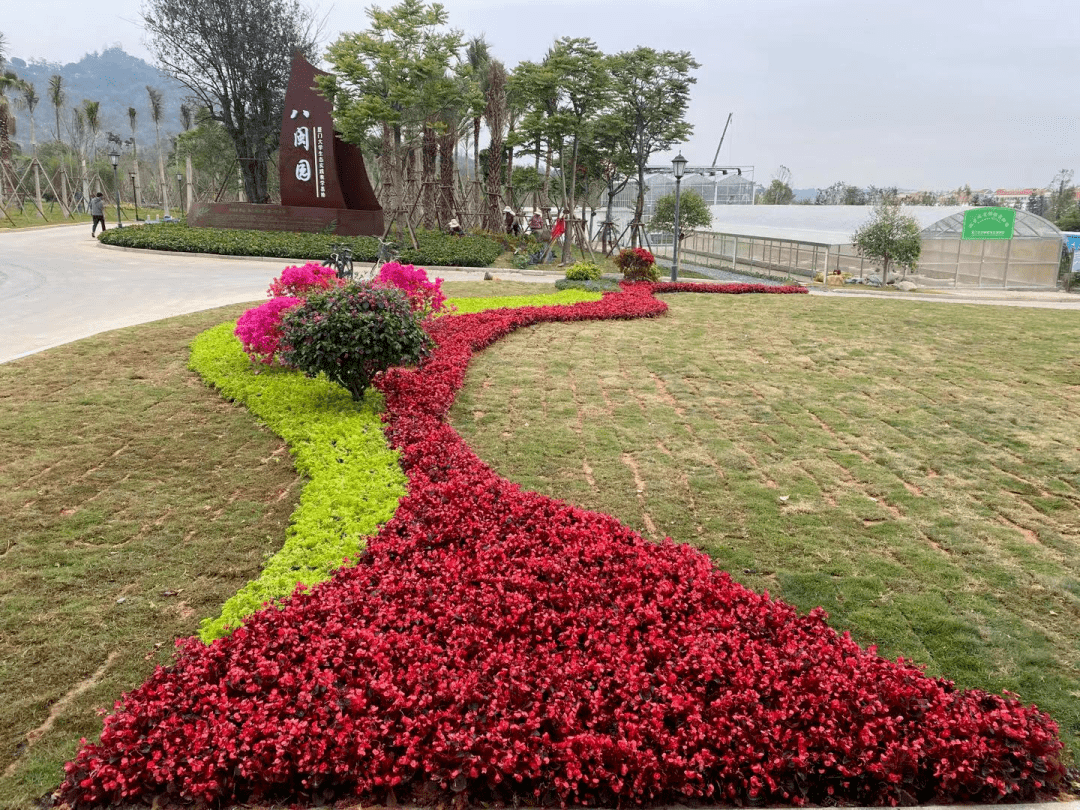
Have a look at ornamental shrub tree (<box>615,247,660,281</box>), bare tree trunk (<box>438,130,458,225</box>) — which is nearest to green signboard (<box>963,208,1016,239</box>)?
ornamental shrub tree (<box>615,247,660,281</box>)

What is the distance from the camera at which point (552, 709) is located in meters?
2.79

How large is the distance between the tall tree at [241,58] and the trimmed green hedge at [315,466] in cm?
2461

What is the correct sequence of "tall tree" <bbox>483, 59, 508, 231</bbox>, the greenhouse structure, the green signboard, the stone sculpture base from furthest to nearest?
1. "tall tree" <bbox>483, 59, 508, 231</bbox>
2. the stone sculpture base
3. the greenhouse structure
4. the green signboard

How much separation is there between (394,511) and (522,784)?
2240 mm

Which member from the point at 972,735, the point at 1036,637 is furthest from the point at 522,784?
the point at 1036,637

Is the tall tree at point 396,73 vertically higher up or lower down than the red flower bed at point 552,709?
higher up

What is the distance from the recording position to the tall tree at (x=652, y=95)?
23484 millimetres

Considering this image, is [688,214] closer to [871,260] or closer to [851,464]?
[871,260]

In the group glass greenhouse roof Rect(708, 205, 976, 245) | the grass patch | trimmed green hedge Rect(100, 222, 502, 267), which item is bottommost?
the grass patch

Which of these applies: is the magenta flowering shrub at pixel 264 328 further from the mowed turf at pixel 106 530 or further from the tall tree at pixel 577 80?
the tall tree at pixel 577 80

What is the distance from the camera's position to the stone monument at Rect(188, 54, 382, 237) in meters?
22.2

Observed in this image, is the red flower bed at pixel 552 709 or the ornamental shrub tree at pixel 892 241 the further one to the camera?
the ornamental shrub tree at pixel 892 241

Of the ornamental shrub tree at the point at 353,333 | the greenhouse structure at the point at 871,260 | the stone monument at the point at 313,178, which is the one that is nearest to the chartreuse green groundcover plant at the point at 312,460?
the ornamental shrub tree at the point at 353,333

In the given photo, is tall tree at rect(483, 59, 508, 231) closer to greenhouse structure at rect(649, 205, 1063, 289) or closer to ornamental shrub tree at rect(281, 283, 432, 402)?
greenhouse structure at rect(649, 205, 1063, 289)
